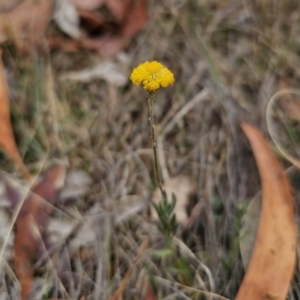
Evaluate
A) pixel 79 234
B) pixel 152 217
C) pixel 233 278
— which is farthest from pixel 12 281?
pixel 233 278

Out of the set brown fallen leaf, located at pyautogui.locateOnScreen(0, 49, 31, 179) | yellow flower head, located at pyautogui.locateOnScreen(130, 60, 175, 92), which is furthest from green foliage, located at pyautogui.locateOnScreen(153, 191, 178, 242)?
brown fallen leaf, located at pyautogui.locateOnScreen(0, 49, 31, 179)

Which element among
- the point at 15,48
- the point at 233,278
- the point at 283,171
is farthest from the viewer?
the point at 15,48

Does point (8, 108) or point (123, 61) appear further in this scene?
point (123, 61)

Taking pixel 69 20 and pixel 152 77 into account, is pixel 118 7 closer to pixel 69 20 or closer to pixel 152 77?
pixel 69 20

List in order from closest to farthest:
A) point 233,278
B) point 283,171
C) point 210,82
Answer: point 233,278
point 283,171
point 210,82

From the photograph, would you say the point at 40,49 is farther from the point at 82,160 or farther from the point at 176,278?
the point at 176,278

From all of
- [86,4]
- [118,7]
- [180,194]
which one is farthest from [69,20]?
[180,194]

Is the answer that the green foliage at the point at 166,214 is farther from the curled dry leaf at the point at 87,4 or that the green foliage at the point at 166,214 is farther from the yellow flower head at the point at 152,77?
the curled dry leaf at the point at 87,4
